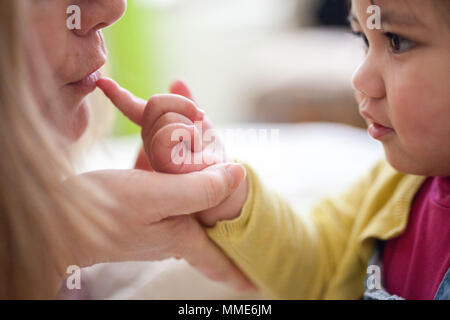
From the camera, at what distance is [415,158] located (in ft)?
1.92

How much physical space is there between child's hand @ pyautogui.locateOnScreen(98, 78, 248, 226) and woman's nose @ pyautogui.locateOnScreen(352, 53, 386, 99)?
0.63ft

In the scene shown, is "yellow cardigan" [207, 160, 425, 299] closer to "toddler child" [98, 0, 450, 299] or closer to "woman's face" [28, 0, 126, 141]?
"toddler child" [98, 0, 450, 299]

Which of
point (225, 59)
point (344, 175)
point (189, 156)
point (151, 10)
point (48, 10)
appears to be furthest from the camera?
point (225, 59)

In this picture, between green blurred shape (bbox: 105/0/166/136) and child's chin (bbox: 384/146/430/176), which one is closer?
child's chin (bbox: 384/146/430/176)

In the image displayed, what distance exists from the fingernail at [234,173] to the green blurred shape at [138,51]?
1174 millimetres

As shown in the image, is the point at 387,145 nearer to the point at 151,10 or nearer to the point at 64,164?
the point at 64,164

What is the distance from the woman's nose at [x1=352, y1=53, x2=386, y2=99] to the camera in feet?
1.89

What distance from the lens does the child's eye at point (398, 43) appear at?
0.55 metres

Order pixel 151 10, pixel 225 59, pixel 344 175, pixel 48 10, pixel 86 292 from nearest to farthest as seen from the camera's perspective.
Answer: pixel 48 10, pixel 86 292, pixel 344 175, pixel 151 10, pixel 225 59

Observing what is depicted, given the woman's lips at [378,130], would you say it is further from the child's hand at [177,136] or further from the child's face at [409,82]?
the child's hand at [177,136]

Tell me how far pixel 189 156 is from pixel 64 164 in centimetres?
15

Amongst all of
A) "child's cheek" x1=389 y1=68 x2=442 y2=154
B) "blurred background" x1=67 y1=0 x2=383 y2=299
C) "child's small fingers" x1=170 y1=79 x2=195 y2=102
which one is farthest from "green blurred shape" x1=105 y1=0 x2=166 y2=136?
"child's cheek" x1=389 y1=68 x2=442 y2=154

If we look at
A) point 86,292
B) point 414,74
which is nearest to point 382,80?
point 414,74
